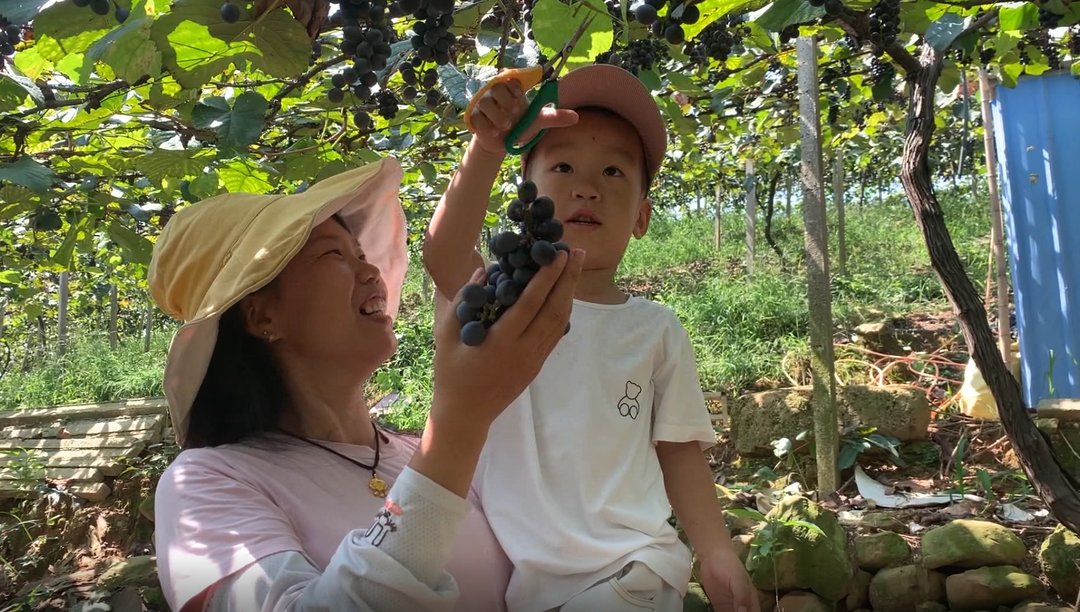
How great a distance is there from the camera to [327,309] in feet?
4.13

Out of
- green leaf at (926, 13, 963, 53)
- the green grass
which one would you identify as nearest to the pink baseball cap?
green leaf at (926, 13, 963, 53)

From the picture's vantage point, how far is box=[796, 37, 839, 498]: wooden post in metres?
3.35

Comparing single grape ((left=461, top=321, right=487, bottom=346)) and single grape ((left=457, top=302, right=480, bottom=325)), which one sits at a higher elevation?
single grape ((left=457, top=302, right=480, bottom=325))

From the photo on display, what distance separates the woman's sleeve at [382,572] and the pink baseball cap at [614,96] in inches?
32.2

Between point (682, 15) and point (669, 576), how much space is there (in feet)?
3.31

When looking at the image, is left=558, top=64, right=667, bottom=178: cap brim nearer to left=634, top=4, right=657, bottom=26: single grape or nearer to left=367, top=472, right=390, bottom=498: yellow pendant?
left=634, top=4, right=657, bottom=26: single grape

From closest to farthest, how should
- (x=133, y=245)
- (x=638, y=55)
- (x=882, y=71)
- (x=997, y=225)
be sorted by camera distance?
(x=638, y=55), (x=882, y=71), (x=133, y=245), (x=997, y=225)

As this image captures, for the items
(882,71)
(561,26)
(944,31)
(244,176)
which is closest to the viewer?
(561,26)

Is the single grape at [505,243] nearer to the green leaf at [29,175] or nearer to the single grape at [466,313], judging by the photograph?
the single grape at [466,313]

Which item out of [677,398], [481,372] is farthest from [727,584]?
[481,372]

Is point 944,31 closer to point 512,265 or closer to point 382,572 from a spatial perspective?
point 512,265

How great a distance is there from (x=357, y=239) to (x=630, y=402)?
2.02 ft

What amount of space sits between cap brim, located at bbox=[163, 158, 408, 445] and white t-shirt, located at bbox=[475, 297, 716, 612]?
1.20ft

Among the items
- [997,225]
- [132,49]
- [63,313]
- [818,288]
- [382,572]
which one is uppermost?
[63,313]
